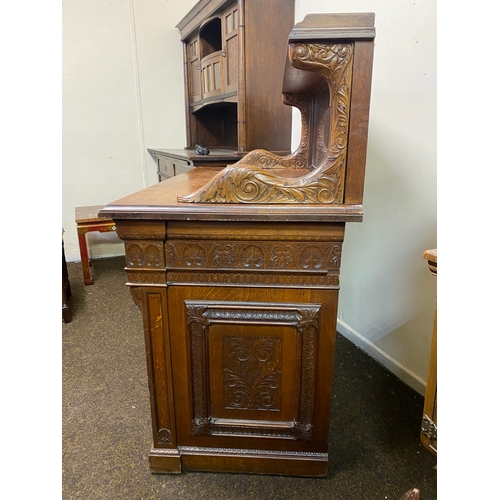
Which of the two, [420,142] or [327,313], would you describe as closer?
[327,313]

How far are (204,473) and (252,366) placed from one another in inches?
17.3

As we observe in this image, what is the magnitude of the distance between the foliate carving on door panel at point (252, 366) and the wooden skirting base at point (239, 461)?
0.08 meters

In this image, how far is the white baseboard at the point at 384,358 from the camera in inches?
64.5

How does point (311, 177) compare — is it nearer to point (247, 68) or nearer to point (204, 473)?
point (204, 473)

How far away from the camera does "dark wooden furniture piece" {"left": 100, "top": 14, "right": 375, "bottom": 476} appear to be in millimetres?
896

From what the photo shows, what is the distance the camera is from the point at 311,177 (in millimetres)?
935

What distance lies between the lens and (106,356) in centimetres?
194

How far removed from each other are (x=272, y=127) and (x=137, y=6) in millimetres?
1870

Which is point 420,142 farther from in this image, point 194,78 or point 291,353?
point 194,78

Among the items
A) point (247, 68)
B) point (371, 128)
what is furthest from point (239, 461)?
point (247, 68)

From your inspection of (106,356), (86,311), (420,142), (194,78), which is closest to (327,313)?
(420,142)

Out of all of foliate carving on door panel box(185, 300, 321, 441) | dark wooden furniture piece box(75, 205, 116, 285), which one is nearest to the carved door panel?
foliate carving on door panel box(185, 300, 321, 441)

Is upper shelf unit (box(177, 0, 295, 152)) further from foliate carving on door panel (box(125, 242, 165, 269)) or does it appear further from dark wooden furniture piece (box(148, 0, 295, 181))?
foliate carving on door panel (box(125, 242, 165, 269))

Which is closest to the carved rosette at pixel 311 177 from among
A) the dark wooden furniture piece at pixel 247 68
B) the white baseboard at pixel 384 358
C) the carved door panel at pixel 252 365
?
the carved door panel at pixel 252 365
